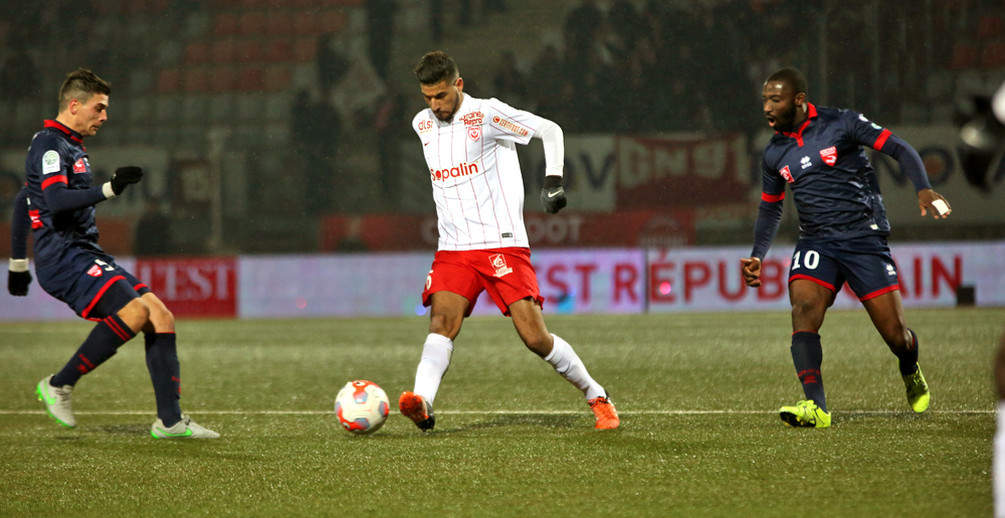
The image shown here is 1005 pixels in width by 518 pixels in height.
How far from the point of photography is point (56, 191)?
4.57 meters

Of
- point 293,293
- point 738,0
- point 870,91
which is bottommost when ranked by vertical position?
point 293,293

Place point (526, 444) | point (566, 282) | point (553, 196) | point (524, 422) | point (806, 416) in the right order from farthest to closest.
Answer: point (566, 282) → point (524, 422) → point (806, 416) → point (553, 196) → point (526, 444)

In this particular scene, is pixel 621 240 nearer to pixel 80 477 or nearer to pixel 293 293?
pixel 293 293

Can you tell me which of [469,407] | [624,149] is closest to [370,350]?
[469,407]

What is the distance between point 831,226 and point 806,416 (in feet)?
2.83

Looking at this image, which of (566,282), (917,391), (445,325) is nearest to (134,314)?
(445,325)

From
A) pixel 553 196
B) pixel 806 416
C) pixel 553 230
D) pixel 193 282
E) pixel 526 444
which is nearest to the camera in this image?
pixel 526 444

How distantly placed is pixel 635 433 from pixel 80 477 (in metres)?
2.15

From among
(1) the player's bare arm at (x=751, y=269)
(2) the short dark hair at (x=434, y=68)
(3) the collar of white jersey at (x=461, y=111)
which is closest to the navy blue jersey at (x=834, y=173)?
(1) the player's bare arm at (x=751, y=269)

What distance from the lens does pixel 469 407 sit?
224 inches

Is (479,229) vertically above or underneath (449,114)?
underneath

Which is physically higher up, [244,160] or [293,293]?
[244,160]

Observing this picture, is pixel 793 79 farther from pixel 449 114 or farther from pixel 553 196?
pixel 449 114

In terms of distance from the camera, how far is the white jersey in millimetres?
4684
